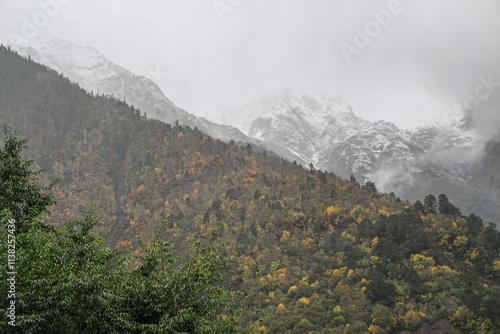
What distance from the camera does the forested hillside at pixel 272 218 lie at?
56812mm

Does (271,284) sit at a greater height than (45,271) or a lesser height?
lesser

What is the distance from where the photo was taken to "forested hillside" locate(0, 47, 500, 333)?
2237 inches

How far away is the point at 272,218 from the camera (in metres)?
92.5

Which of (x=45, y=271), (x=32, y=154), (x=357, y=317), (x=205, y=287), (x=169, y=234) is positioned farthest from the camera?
(x=32, y=154)

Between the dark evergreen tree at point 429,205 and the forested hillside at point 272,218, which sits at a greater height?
the dark evergreen tree at point 429,205

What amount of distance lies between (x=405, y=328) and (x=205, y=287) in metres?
46.5

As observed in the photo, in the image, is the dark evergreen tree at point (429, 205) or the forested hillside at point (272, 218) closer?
the forested hillside at point (272, 218)

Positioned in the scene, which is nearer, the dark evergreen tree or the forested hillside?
the forested hillside

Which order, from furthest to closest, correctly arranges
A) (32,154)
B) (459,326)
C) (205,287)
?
1. (32,154)
2. (459,326)
3. (205,287)

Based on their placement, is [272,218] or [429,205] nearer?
[429,205]

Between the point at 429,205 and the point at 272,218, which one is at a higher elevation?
the point at 429,205

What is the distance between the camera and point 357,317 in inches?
2136

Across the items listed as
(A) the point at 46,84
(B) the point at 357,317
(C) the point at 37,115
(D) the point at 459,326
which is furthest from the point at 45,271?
(A) the point at 46,84

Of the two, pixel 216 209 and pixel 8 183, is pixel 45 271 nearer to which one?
pixel 8 183
